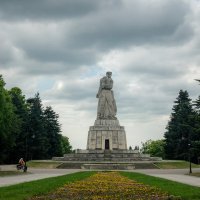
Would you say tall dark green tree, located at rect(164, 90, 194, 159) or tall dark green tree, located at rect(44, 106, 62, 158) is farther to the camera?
tall dark green tree, located at rect(44, 106, 62, 158)

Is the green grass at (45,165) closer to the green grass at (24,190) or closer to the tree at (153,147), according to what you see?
the green grass at (24,190)

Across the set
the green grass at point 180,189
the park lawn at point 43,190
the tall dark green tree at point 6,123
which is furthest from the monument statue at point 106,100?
the park lawn at point 43,190

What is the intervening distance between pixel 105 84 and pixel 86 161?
54.5 ft

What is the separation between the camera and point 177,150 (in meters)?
61.3

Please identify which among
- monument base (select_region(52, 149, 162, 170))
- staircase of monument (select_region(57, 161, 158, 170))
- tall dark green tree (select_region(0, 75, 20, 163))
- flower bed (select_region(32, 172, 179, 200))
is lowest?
flower bed (select_region(32, 172, 179, 200))

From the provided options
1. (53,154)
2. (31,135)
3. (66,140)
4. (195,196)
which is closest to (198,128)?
(195,196)

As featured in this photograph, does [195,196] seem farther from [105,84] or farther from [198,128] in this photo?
[105,84]

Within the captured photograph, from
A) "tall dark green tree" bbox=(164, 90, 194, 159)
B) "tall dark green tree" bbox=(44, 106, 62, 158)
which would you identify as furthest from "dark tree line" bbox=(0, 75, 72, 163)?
"tall dark green tree" bbox=(164, 90, 194, 159)

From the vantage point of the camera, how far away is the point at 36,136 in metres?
61.0

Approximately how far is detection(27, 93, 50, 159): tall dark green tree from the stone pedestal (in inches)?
314

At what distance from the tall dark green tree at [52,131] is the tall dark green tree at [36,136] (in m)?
3.83

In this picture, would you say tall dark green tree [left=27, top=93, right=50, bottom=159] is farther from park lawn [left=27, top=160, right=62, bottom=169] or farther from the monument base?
park lawn [left=27, top=160, right=62, bottom=169]

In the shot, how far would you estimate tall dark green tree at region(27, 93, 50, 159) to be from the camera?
2394 inches

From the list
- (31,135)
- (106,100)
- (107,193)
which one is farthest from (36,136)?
(107,193)
